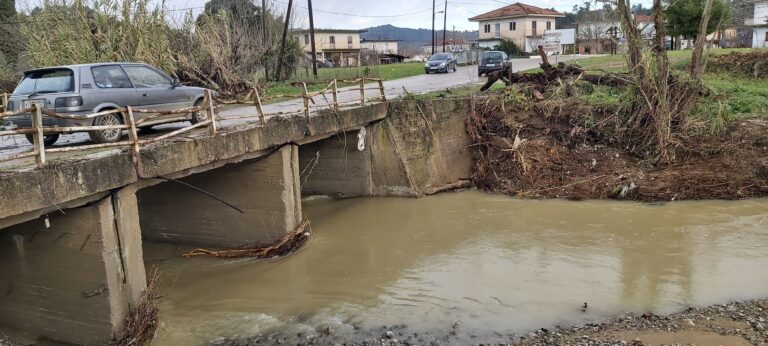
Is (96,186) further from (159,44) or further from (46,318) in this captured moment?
(159,44)

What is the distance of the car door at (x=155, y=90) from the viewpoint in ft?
36.7

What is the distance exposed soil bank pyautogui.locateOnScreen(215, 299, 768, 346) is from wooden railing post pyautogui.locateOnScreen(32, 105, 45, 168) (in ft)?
11.1

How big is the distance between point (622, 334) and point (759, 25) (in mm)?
58458

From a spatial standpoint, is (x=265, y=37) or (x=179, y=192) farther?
(x=265, y=37)

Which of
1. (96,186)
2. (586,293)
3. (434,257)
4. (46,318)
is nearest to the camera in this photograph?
(96,186)

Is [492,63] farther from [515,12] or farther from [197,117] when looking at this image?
[515,12]

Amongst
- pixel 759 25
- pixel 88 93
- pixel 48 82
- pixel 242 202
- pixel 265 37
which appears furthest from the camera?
pixel 759 25

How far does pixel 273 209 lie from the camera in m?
12.0

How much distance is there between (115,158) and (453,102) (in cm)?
1172

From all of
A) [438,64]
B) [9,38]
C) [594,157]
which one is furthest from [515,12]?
[594,157]

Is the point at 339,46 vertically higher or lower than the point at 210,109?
higher

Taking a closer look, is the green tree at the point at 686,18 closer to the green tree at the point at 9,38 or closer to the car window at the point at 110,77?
the car window at the point at 110,77

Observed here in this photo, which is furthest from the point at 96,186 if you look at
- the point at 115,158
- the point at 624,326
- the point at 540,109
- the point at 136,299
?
the point at 540,109

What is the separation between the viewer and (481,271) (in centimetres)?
1062
